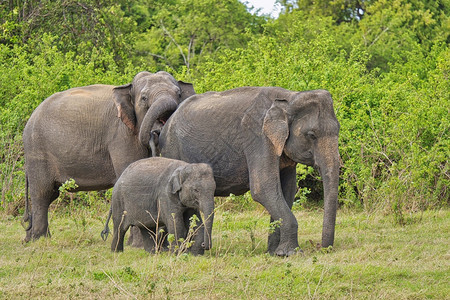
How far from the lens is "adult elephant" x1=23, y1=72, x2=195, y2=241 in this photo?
11.2 metres

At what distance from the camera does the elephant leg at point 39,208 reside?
1180cm

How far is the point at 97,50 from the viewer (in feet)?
75.0

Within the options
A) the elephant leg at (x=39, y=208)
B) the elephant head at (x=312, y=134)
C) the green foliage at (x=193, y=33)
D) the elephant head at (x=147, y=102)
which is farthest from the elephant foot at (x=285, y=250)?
the green foliage at (x=193, y=33)

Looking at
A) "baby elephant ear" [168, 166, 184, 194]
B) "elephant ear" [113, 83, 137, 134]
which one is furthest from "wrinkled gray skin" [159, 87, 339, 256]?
"baby elephant ear" [168, 166, 184, 194]

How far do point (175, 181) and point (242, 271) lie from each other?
1544mm

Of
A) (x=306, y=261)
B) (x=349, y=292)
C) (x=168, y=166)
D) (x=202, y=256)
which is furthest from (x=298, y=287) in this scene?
(x=168, y=166)

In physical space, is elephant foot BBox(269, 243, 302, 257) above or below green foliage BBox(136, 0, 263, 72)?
below

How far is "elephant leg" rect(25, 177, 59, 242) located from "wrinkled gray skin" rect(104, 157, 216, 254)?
5.73 feet

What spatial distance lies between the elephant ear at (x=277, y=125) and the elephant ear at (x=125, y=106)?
7.16 ft

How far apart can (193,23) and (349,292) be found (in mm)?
26889

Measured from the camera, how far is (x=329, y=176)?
948cm

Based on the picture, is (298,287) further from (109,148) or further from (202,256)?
(109,148)

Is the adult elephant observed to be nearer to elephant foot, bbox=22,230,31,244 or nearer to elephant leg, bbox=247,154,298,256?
elephant foot, bbox=22,230,31,244

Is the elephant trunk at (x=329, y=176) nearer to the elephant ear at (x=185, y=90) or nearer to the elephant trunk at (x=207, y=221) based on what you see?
the elephant trunk at (x=207, y=221)
